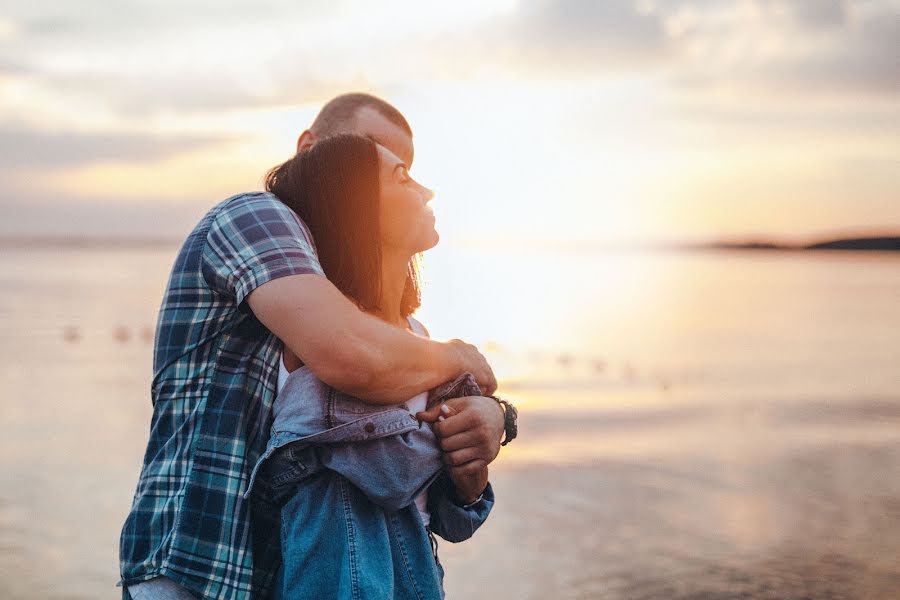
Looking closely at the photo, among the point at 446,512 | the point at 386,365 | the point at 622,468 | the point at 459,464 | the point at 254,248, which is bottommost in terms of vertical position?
the point at 622,468

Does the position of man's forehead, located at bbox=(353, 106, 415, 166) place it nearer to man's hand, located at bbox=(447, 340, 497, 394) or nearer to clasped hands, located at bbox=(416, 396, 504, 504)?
man's hand, located at bbox=(447, 340, 497, 394)

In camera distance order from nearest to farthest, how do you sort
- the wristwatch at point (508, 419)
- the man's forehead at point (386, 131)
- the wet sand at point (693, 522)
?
the wristwatch at point (508, 419), the man's forehead at point (386, 131), the wet sand at point (693, 522)

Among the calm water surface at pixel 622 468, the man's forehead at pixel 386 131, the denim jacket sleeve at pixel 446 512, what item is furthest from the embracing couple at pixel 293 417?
the man's forehead at pixel 386 131

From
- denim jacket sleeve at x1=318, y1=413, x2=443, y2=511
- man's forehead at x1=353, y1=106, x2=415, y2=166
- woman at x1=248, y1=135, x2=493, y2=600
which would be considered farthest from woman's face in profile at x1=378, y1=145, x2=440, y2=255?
man's forehead at x1=353, y1=106, x2=415, y2=166

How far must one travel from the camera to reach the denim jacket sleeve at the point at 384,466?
186 cm

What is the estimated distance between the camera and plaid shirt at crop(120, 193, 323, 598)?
1.83m

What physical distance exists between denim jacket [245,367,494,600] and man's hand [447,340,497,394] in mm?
287

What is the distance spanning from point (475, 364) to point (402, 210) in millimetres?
430

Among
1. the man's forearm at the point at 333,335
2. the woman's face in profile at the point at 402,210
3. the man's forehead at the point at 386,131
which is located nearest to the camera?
the man's forearm at the point at 333,335

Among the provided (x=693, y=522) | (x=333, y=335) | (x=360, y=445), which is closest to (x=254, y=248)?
(x=333, y=335)

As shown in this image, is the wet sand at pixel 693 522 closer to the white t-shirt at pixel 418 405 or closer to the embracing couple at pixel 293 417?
the white t-shirt at pixel 418 405

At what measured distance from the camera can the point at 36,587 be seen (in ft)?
22.0

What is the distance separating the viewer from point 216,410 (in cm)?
187

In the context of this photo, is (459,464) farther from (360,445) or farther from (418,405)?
(360,445)
